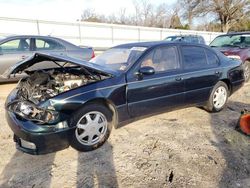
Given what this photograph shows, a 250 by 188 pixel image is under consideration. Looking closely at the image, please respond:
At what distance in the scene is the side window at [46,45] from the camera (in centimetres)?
731

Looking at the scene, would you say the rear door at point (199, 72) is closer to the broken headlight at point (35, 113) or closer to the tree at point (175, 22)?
the broken headlight at point (35, 113)

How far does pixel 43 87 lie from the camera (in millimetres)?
3480

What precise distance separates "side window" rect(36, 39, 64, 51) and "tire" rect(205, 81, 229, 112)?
5.00 meters

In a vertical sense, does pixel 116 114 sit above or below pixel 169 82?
below

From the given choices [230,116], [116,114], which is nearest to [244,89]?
[230,116]

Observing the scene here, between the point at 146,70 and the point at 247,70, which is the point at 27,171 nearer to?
the point at 146,70

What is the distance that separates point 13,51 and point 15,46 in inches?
6.4

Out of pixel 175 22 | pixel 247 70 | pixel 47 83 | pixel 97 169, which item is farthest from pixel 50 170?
pixel 175 22

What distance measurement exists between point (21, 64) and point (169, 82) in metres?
2.37

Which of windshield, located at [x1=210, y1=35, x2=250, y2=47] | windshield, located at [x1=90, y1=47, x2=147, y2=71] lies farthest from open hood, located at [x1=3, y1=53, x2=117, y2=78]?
windshield, located at [x1=210, y1=35, x2=250, y2=47]

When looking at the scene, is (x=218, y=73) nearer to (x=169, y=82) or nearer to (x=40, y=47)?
(x=169, y=82)

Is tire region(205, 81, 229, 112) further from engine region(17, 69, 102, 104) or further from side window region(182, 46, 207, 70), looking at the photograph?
engine region(17, 69, 102, 104)

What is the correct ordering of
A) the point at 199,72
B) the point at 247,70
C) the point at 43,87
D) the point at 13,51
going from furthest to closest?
the point at 247,70 → the point at 13,51 → the point at 199,72 → the point at 43,87

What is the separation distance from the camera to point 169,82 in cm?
405
